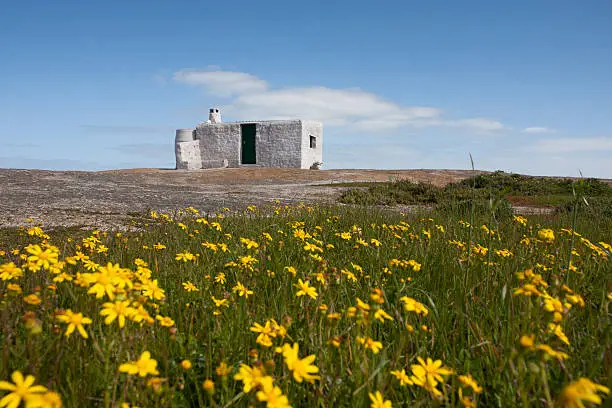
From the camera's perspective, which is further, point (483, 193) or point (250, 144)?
point (250, 144)

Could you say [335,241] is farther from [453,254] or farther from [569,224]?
[569,224]

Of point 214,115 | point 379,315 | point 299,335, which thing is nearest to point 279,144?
point 214,115

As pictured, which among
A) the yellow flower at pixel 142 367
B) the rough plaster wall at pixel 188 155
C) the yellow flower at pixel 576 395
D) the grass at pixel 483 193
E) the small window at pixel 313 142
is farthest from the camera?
the small window at pixel 313 142

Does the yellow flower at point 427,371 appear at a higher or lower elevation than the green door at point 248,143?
lower

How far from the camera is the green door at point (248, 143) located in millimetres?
39312

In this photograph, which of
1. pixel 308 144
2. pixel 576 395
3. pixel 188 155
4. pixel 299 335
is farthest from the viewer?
pixel 188 155

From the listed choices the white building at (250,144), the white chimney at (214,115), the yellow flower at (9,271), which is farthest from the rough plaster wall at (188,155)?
the yellow flower at (9,271)

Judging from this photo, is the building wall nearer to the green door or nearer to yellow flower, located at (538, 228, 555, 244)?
the green door

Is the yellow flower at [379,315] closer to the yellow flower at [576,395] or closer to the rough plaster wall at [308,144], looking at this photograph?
the yellow flower at [576,395]

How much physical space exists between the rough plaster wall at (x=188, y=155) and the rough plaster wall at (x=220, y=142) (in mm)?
516

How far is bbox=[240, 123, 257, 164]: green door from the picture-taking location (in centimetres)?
3931

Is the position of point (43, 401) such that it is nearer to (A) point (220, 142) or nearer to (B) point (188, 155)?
(A) point (220, 142)

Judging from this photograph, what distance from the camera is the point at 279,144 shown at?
3766 cm

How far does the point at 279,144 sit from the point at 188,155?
8.95 m
